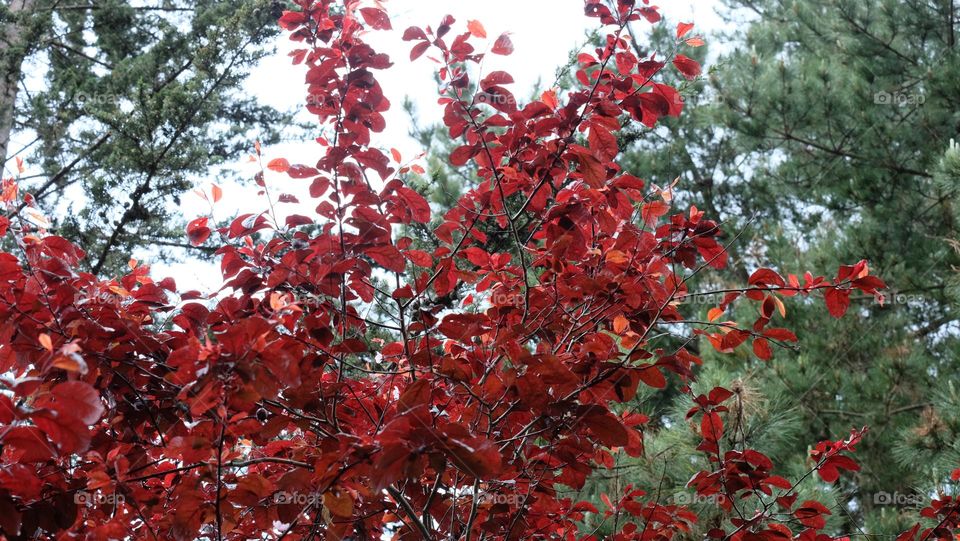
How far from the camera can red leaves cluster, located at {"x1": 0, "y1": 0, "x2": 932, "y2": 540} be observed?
1.51 m

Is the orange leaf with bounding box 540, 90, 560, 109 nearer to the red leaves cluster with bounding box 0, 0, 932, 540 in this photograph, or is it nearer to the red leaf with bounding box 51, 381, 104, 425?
the red leaves cluster with bounding box 0, 0, 932, 540

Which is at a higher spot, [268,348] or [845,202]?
[845,202]

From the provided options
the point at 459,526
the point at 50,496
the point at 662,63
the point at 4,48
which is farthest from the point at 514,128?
the point at 4,48

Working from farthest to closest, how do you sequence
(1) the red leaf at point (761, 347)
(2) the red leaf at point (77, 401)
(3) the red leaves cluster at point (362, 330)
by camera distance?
(1) the red leaf at point (761, 347)
(3) the red leaves cluster at point (362, 330)
(2) the red leaf at point (77, 401)

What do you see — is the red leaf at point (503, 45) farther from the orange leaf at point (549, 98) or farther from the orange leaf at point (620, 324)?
the orange leaf at point (620, 324)

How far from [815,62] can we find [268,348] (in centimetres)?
782

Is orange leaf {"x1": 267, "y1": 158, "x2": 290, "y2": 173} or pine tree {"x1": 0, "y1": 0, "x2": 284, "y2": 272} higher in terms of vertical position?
pine tree {"x1": 0, "y1": 0, "x2": 284, "y2": 272}

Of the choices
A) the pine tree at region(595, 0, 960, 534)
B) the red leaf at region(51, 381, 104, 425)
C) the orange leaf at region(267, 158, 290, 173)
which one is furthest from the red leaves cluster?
the pine tree at region(595, 0, 960, 534)

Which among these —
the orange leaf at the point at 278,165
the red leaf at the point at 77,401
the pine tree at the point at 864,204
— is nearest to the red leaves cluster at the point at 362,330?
the orange leaf at the point at 278,165

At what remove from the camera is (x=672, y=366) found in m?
1.71

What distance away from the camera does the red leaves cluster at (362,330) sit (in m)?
1.51

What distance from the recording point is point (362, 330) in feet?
6.76

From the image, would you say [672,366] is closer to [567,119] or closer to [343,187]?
[567,119]

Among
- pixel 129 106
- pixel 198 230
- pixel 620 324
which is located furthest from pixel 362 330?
pixel 129 106
